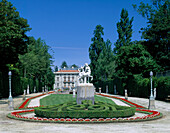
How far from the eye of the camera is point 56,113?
13531 mm

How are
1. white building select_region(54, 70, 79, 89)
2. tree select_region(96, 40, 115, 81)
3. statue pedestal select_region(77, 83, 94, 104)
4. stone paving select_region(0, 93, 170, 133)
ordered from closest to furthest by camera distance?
stone paving select_region(0, 93, 170, 133) < statue pedestal select_region(77, 83, 94, 104) < tree select_region(96, 40, 115, 81) < white building select_region(54, 70, 79, 89)

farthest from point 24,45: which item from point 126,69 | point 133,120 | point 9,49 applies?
point 133,120

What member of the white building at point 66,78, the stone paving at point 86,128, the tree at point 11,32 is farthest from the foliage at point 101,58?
the white building at point 66,78

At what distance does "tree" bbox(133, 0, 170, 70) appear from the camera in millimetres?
42688

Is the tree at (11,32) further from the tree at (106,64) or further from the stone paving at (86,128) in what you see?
the tree at (106,64)

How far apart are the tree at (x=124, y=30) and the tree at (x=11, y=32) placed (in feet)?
78.1

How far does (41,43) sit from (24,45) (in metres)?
33.1

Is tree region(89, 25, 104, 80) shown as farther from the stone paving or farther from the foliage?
the stone paving

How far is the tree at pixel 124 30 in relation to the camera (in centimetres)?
5266

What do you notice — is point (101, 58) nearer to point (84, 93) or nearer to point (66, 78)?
point (84, 93)

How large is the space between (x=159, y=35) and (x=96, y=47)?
2402 cm

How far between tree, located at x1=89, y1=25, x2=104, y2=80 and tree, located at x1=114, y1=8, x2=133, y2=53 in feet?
39.0

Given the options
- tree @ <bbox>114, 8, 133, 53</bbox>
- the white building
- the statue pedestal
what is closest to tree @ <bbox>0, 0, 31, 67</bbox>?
the statue pedestal

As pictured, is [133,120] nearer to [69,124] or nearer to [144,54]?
[69,124]
